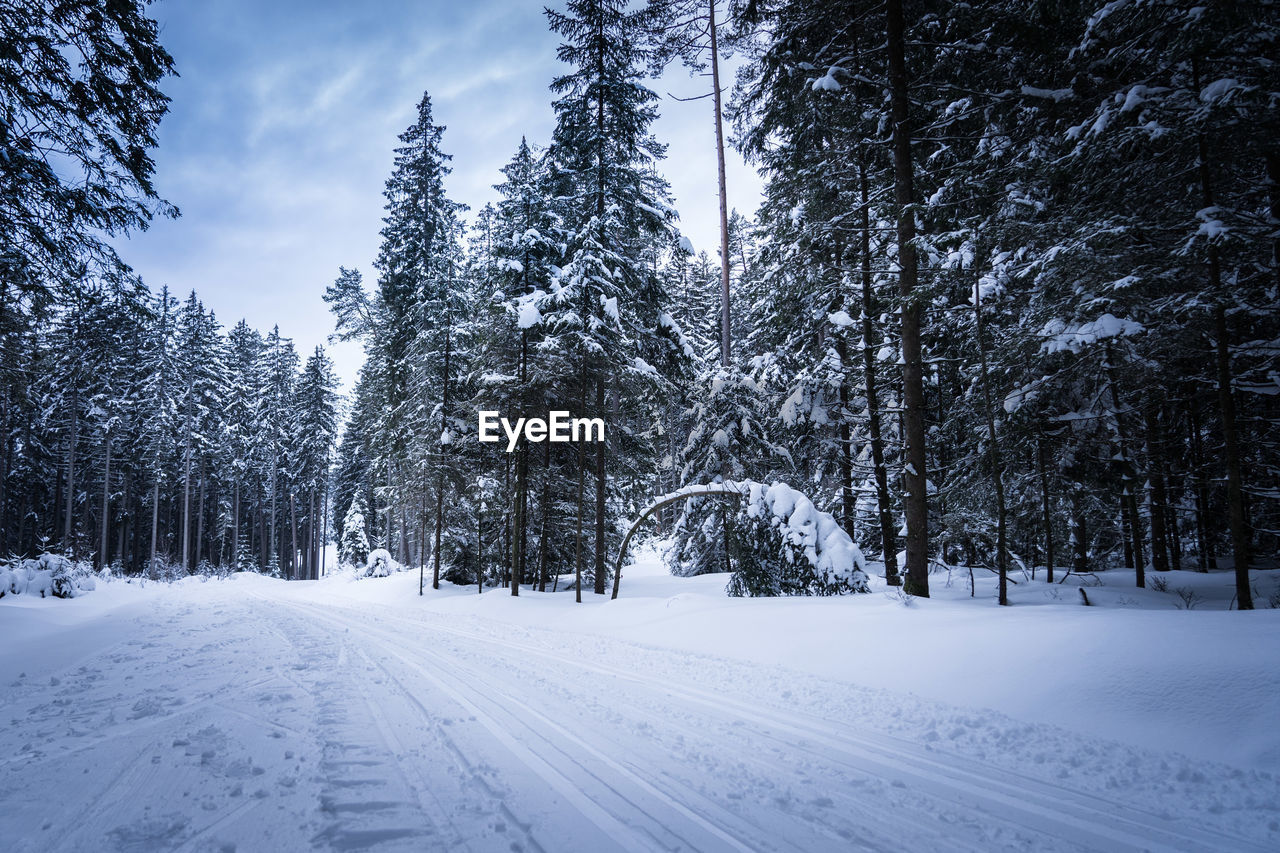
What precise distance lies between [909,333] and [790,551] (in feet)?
16.1

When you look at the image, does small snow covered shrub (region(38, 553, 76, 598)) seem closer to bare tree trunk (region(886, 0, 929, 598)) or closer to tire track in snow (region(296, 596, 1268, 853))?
tire track in snow (region(296, 596, 1268, 853))

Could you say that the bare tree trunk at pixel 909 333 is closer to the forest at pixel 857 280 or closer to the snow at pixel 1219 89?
the forest at pixel 857 280

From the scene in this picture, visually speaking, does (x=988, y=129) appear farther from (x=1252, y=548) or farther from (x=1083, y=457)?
(x=1252, y=548)

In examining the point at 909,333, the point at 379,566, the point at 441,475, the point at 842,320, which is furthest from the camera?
the point at 379,566

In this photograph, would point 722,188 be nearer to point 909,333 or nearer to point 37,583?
point 909,333

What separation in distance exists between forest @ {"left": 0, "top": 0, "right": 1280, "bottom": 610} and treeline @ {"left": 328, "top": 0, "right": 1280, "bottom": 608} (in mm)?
87

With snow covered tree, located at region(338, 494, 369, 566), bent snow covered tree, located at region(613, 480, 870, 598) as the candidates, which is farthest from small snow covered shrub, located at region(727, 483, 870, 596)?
snow covered tree, located at region(338, 494, 369, 566)

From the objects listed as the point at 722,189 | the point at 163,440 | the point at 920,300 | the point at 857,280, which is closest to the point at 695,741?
the point at 920,300

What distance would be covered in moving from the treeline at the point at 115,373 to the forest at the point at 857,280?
85 millimetres

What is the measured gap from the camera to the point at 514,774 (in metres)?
3.56

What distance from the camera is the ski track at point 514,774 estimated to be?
278cm

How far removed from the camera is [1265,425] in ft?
33.0

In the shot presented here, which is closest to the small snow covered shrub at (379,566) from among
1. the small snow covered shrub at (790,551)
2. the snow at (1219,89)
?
the small snow covered shrub at (790,551)

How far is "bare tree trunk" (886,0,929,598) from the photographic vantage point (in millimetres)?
8922
